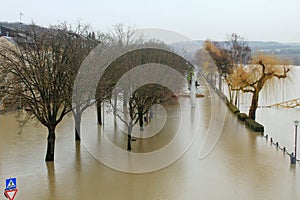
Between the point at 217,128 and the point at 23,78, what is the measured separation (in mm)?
11308

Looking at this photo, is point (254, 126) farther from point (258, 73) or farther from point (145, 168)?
point (145, 168)

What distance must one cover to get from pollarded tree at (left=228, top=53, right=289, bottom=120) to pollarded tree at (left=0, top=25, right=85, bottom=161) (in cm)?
1229

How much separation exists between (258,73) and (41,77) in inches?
570

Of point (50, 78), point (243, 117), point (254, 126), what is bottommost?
point (254, 126)

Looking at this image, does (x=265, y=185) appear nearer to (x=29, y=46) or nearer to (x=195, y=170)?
(x=195, y=170)

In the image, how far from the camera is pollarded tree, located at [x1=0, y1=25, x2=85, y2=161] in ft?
40.7

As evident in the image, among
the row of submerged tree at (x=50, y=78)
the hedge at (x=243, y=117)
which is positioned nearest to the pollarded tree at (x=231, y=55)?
the hedge at (x=243, y=117)

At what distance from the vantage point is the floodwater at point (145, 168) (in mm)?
9961

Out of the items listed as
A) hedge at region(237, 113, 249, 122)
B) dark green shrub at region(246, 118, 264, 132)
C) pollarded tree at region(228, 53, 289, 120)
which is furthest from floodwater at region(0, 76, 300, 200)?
pollarded tree at region(228, 53, 289, 120)

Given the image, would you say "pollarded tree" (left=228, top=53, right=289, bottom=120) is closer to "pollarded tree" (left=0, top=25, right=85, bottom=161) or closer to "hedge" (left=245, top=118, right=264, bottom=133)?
"hedge" (left=245, top=118, right=264, bottom=133)

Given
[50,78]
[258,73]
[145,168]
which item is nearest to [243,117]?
[258,73]

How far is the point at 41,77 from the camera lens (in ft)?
40.9

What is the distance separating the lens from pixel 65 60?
13312 millimetres

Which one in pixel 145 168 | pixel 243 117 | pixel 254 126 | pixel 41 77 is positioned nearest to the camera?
pixel 145 168
